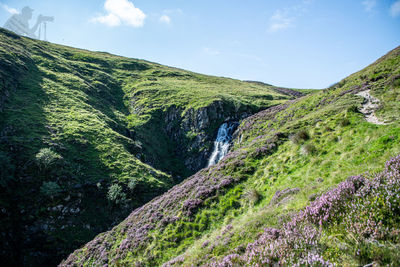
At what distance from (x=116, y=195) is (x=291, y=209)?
27992 mm

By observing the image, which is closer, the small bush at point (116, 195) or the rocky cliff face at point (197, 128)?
the small bush at point (116, 195)

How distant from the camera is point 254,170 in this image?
1736cm

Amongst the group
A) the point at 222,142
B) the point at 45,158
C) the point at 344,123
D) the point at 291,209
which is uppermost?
the point at 344,123

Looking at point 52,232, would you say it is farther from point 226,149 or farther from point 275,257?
point 226,149

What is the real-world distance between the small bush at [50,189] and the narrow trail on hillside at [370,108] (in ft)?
121

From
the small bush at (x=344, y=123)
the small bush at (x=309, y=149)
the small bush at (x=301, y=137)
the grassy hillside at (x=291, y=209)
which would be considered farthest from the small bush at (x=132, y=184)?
the small bush at (x=344, y=123)

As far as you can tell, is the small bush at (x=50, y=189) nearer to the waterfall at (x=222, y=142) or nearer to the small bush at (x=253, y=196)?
the small bush at (x=253, y=196)

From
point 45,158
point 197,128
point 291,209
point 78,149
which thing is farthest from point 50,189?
point 197,128

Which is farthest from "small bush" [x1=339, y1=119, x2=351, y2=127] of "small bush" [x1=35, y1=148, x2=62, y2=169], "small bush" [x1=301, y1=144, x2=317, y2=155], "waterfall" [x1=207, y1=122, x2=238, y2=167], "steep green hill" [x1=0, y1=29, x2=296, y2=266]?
"small bush" [x1=35, y1=148, x2=62, y2=169]

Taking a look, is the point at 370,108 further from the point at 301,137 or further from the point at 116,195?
the point at 116,195

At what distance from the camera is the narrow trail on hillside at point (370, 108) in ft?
44.9

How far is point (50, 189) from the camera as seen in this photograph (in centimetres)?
2631

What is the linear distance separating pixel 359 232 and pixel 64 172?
35894mm

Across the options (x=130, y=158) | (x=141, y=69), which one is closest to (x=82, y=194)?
(x=130, y=158)
